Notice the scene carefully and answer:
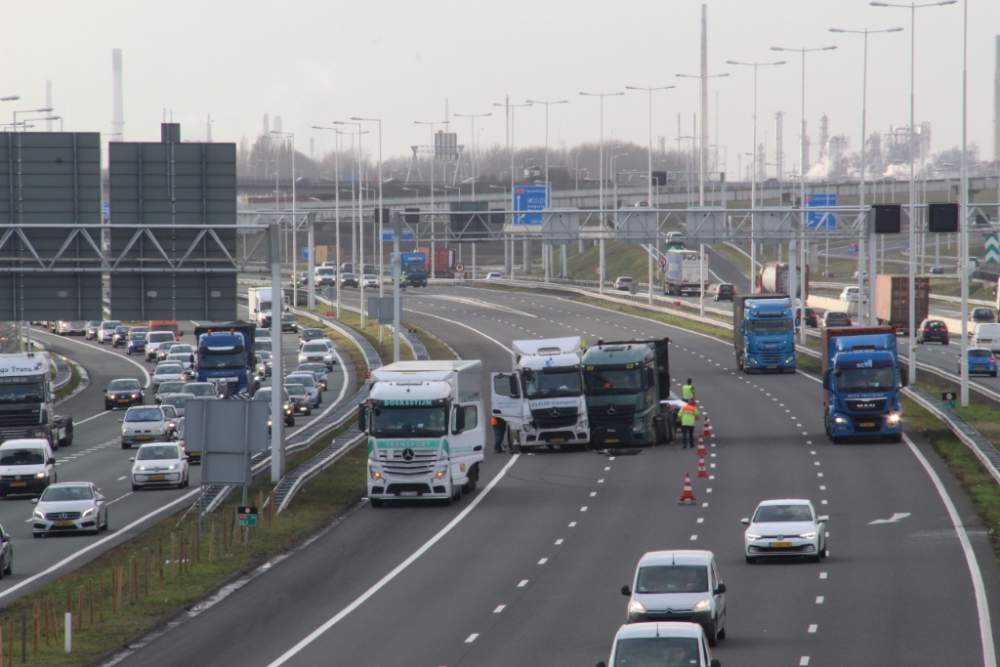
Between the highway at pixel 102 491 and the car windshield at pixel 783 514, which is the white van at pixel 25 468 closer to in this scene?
the highway at pixel 102 491

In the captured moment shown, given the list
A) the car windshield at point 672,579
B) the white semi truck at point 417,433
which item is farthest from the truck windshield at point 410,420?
the car windshield at point 672,579

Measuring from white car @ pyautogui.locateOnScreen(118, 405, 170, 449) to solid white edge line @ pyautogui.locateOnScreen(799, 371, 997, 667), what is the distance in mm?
27319

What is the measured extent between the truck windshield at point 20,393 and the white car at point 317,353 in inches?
1112

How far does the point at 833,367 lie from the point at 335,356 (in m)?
43.9

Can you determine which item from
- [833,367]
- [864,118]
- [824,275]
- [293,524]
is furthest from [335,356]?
[824,275]

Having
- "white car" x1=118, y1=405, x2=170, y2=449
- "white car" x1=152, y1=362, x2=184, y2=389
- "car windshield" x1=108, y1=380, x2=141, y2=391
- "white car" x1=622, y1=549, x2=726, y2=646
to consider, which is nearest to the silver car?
"white car" x1=622, y1=549, x2=726, y2=646

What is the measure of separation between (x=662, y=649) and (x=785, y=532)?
11.6m

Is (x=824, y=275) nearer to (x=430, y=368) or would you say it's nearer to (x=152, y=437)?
(x=152, y=437)

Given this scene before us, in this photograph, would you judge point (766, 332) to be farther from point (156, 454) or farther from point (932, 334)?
point (156, 454)

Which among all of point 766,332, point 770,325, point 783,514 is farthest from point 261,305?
point 783,514

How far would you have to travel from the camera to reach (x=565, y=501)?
3600 centimetres

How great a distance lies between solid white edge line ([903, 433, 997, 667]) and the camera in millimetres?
19859

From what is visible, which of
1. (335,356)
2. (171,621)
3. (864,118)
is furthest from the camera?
(335,356)

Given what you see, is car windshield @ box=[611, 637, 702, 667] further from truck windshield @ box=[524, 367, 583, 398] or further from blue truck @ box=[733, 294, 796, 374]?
blue truck @ box=[733, 294, 796, 374]
